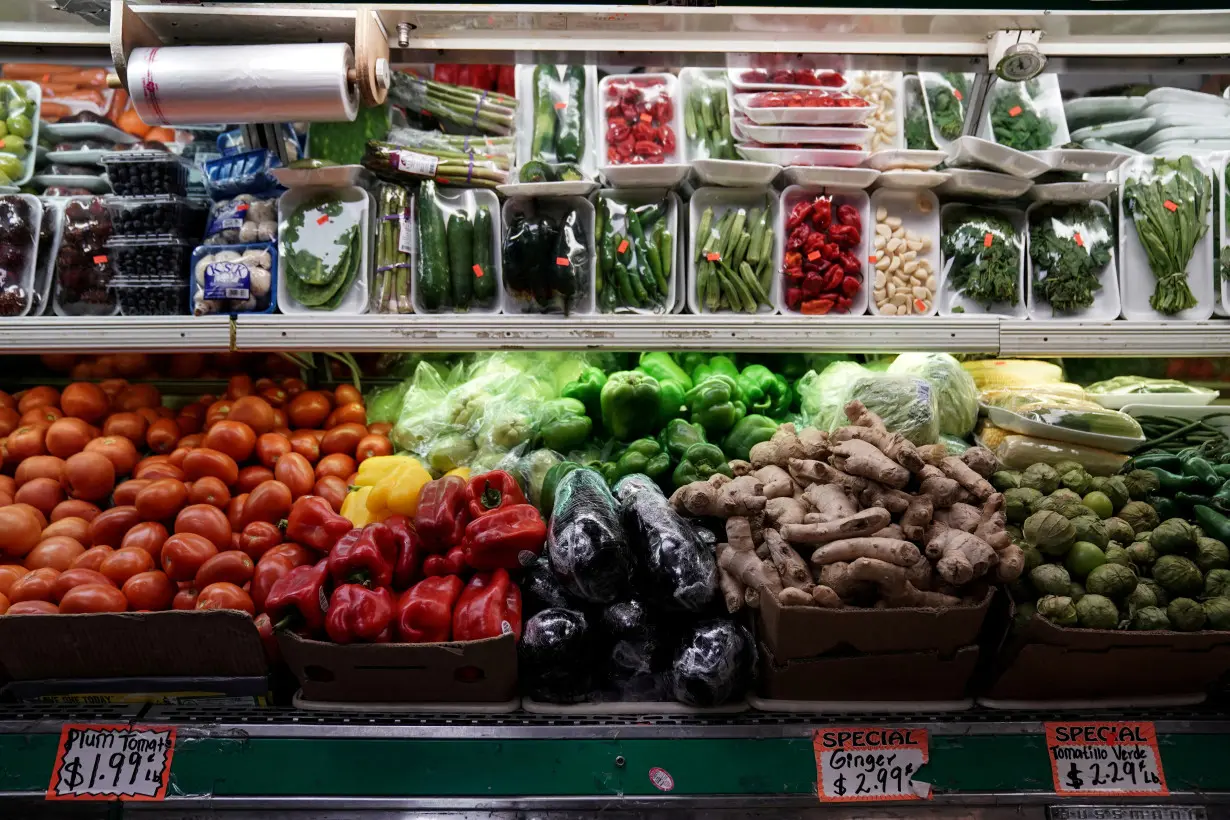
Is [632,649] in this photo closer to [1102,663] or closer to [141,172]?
[1102,663]

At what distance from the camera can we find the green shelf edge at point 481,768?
1.91 meters

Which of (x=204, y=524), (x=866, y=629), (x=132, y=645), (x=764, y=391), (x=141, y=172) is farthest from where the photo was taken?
(x=764, y=391)

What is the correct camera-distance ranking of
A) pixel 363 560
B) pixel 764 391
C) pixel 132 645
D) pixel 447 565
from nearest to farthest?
1. pixel 132 645
2. pixel 363 560
3. pixel 447 565
4. pixel 764 391

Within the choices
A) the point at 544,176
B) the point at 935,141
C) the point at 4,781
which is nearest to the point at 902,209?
the point at 935,141

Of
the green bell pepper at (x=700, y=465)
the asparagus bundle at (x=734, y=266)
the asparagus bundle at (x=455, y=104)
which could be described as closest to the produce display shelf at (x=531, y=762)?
the green bell pepper at (x=700, y=465)

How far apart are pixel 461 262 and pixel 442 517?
3.25ft

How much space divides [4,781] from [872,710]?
210cm

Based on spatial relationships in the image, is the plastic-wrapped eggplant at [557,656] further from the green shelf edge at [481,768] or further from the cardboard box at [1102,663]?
the cardboard box at [1102,663]

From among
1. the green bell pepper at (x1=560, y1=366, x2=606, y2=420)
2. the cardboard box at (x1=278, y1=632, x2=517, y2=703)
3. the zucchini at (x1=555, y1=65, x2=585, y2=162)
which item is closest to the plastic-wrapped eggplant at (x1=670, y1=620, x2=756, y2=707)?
the cardboard box at (x1=278, y1=632, x2=517, y2=703)

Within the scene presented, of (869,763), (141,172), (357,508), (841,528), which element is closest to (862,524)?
(841,528)

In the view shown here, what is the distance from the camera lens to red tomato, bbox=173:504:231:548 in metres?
2.30

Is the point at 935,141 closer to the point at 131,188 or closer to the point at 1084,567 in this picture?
the point at 1084,567

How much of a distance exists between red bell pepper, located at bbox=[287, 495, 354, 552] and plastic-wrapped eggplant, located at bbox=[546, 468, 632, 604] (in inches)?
25.1

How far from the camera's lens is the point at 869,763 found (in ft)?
6.35
